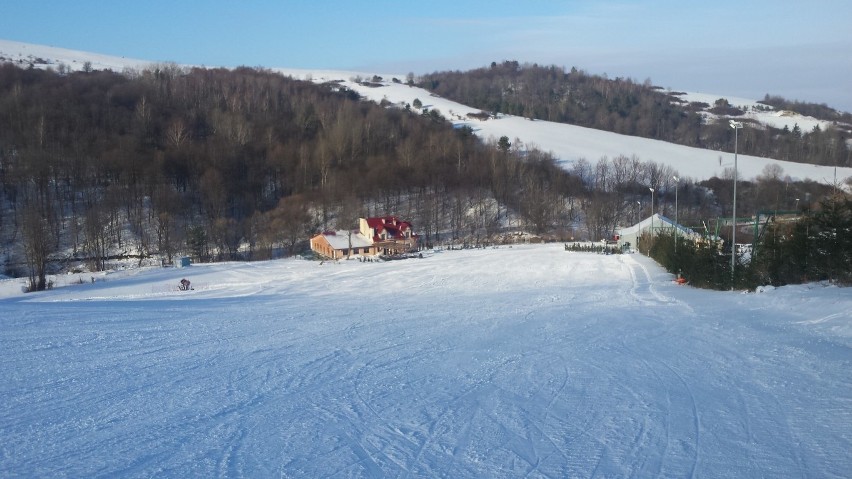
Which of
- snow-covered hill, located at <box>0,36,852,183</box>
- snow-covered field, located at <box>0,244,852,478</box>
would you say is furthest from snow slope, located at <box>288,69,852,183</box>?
snow-covered field, located at <box>0,244,852,478</box>

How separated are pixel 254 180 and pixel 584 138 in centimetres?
5653

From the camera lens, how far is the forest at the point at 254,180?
56844 mm

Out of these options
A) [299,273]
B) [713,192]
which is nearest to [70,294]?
[299,273]

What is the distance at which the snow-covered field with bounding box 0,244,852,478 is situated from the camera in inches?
246

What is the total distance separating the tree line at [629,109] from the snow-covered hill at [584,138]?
8294 mm

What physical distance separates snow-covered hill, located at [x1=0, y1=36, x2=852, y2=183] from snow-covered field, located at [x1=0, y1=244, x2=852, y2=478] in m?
67.0

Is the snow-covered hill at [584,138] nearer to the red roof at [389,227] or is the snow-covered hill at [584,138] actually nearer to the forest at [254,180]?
the forest at [254,180]

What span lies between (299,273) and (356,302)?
48.7ft

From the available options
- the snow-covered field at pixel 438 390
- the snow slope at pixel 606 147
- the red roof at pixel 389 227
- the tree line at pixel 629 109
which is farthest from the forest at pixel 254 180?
the snow-covered field at pixel 438 390

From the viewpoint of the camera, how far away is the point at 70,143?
2655 inches

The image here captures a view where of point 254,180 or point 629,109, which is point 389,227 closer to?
point 254,180

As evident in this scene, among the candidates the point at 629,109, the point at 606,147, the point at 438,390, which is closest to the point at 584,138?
the point at 606,147

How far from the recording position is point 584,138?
346ft

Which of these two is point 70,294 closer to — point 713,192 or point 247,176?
point 247,176
